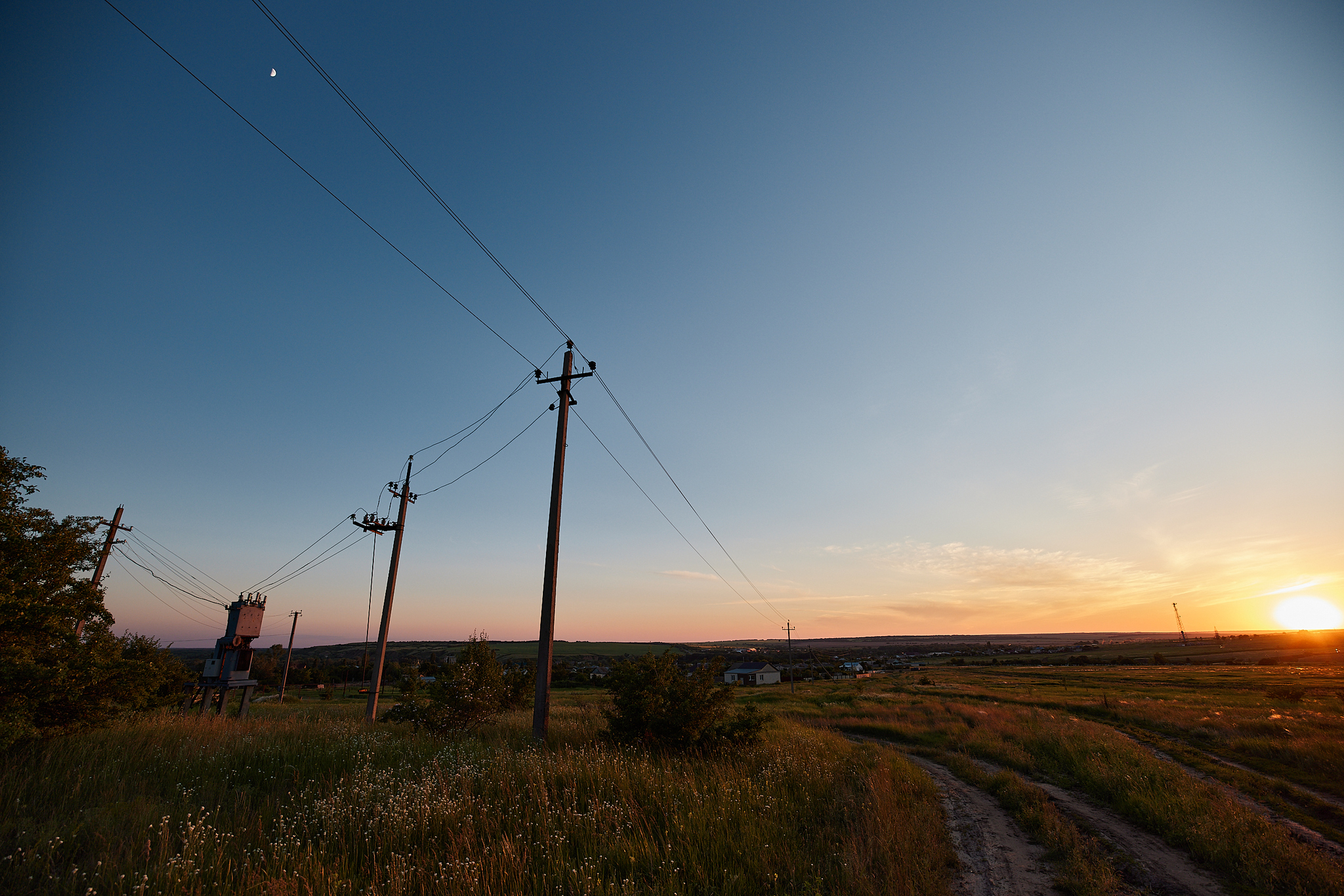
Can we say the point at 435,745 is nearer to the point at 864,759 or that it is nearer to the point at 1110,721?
the point at 864,759

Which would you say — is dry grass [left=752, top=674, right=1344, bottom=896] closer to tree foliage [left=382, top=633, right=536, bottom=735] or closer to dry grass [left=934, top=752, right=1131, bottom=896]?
dry grass [left=934, top=752, right=1131, bottom=896]

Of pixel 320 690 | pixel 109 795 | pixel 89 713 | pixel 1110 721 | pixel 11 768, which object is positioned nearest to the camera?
pixel 109 795

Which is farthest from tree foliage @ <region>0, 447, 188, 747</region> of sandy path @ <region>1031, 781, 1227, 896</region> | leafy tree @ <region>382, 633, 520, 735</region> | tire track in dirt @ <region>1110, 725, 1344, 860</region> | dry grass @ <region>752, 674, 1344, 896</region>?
tire track in dirt @ <region>1110, 725, 1344, 860</region>

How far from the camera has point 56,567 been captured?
9367 mm

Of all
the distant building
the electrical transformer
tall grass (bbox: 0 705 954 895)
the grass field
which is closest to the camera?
tall grass (bbox: 0 705 954 895)

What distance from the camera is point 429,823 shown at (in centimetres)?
663

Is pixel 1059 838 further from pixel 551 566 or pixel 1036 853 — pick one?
pixel 551 566

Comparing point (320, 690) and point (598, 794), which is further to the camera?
point (320, 690)

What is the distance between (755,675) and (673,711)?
105m

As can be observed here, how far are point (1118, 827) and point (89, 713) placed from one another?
68.5 feet

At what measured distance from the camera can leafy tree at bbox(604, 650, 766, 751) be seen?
13.3m

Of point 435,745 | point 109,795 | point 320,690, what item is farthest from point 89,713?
point 320,690

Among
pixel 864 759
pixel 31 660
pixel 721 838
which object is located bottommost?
pixel 864 759

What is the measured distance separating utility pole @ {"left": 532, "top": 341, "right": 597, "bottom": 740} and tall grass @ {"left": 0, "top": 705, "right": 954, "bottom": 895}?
1.12 metres
